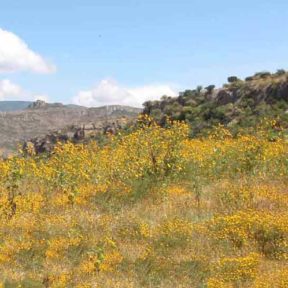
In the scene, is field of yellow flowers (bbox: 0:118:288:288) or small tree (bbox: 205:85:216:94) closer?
field of yellow flowers (bbox: 0:118:288:288)

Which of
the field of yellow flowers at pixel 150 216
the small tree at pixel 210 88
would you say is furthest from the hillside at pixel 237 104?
the field of yellow flowers at pixel 150 216

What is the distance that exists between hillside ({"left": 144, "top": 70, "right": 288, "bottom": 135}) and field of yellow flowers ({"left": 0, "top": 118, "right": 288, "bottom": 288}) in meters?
12.6

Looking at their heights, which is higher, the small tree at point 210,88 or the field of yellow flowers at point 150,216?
the small tree at point 210,88

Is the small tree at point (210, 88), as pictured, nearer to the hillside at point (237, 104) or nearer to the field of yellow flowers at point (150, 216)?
the hillside at point (237, 104)

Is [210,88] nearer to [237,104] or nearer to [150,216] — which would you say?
[237,104]

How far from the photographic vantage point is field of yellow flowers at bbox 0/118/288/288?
25.8 ft

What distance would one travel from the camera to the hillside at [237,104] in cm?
3038

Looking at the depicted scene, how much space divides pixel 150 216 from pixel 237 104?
27612mm

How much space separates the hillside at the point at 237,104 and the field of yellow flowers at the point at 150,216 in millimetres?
12590

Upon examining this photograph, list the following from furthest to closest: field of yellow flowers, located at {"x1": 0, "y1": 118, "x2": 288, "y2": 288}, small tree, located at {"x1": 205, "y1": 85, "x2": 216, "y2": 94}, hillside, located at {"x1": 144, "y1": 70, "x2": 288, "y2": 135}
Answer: small tree, located at {"x1": 205, "y1": 85, "x2": 216, "y2": 94}
hillside, located at {"x1": 144, "y1": 70, "x2": 288, "y2": 135}
field of yellow flowers, located at {"x1": 0, "y1": 118, "x2": 288, "y2": 288}

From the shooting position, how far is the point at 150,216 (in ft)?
35.4

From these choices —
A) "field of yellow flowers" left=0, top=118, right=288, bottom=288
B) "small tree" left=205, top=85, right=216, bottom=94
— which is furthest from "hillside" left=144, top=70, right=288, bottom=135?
"field of yellow flowers" left=0, top=118, right=288, bottom=288

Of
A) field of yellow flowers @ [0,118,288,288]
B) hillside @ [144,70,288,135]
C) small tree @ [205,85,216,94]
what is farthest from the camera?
small tree @ [205,85,216,94]

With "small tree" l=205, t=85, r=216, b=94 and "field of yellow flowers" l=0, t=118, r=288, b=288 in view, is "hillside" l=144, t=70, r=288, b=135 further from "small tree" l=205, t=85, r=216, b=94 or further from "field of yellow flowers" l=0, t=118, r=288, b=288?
"field of yellow flowers" l=0, t=118, r=288, b=288
